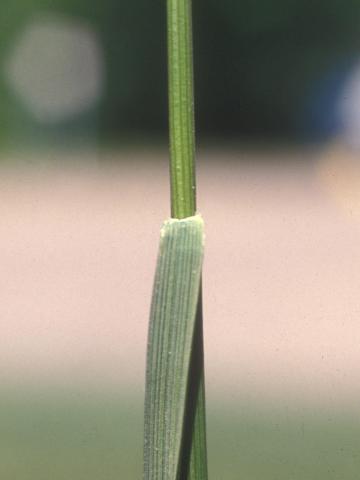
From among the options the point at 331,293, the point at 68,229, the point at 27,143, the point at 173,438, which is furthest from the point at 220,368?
the point at 27,143

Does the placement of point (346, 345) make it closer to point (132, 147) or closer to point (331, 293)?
point (331, 293)

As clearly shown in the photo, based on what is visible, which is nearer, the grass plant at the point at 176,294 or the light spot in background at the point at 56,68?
the grass plant at the point at 176,294

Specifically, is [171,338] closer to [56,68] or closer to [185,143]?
[185,143]

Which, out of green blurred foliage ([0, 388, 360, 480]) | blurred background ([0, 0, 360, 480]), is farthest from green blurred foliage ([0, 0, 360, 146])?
green blurred foliage ([0, 388, 360, 480])

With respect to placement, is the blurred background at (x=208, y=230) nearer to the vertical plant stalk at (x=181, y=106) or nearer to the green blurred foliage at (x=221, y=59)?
the green blurred foliage at (x=221, y=59)

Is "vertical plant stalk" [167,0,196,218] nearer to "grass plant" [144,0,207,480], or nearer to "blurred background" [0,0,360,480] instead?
"grass plant" [144,0,207,480]

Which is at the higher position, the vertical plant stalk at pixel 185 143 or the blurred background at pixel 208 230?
the blurred background at pixel 208 230

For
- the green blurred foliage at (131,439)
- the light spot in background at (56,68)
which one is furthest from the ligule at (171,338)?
the light spot in background at (56,68)
